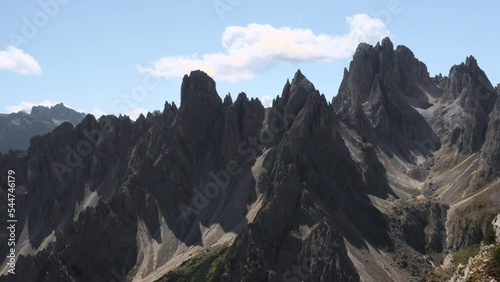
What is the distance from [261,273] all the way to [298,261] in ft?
44.9

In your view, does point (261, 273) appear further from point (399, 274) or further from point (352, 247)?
point (399, 274)

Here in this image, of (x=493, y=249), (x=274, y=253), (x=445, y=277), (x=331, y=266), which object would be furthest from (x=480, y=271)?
(x=445, y=277)

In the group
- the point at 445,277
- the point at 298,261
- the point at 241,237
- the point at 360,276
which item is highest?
the point at 241,237

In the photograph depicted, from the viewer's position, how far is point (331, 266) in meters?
179

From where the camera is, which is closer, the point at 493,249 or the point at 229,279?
the point at 493,249

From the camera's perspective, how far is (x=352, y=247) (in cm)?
19888

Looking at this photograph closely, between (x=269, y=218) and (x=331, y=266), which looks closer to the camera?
(x=331, y=266)

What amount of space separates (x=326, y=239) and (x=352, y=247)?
18.9 meters

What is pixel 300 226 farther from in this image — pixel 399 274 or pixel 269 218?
pixel 399 274

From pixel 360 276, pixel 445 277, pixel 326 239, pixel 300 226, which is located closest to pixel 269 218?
pixel 300 226

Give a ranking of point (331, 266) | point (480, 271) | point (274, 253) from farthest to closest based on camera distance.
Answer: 1. point (274, 253)
2. point (331, 266)
3. point (480, 271)

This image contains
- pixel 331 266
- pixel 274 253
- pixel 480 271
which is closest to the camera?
pixel 480 271

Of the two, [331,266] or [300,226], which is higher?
[300,226]

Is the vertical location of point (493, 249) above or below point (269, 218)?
below
